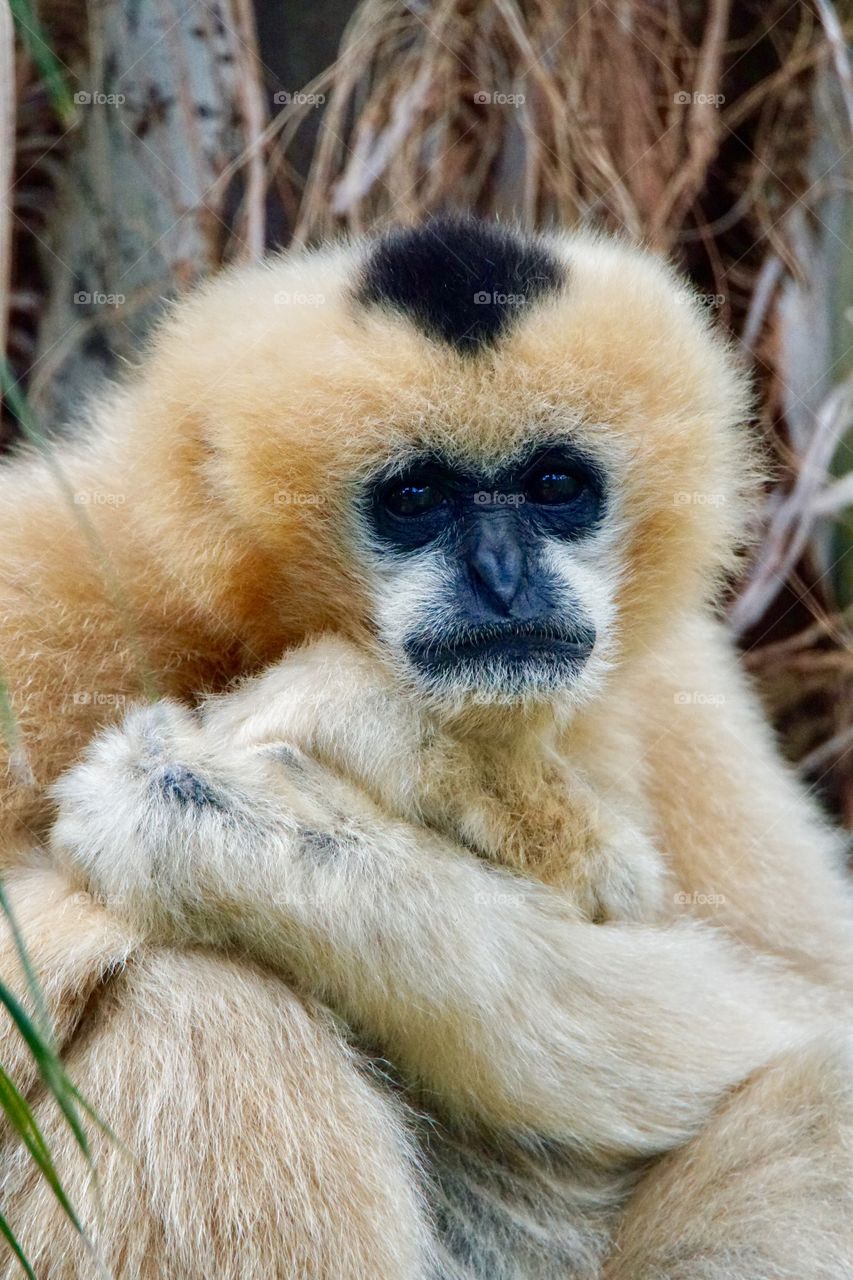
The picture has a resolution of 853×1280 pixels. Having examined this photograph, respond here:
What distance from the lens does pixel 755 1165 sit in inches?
101

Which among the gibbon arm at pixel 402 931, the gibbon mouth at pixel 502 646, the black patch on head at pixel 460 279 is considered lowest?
the gibbon arm at pixel 402 931

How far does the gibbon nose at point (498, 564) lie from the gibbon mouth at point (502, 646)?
0.05 meters

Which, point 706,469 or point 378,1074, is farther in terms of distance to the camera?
point 706,469

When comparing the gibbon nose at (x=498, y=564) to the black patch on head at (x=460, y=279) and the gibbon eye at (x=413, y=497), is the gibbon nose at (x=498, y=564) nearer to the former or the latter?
the gibbon eye at (x=413, y=497)

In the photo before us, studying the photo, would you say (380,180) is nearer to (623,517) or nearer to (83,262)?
(83,262)

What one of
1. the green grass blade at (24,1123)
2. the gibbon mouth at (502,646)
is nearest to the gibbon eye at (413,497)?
the gibbon mouth at (502,646)

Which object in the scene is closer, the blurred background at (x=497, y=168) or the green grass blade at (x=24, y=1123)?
the green grass blade at (x=24, y=1123)

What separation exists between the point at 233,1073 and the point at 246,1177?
0.55ft

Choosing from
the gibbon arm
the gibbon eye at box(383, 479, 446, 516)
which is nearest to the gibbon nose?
the gibbon eye at box(383, 479, 446, 516)

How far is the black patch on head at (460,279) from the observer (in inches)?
106

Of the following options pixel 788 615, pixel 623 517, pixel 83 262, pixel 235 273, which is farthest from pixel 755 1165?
pixel 83 262

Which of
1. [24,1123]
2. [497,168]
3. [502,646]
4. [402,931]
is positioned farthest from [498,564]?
[497,168]

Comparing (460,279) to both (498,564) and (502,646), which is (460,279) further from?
(502,646)

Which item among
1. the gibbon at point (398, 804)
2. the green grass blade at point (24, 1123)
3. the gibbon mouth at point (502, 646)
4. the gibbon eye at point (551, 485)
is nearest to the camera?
the green grass blade at point (24, 1123)
